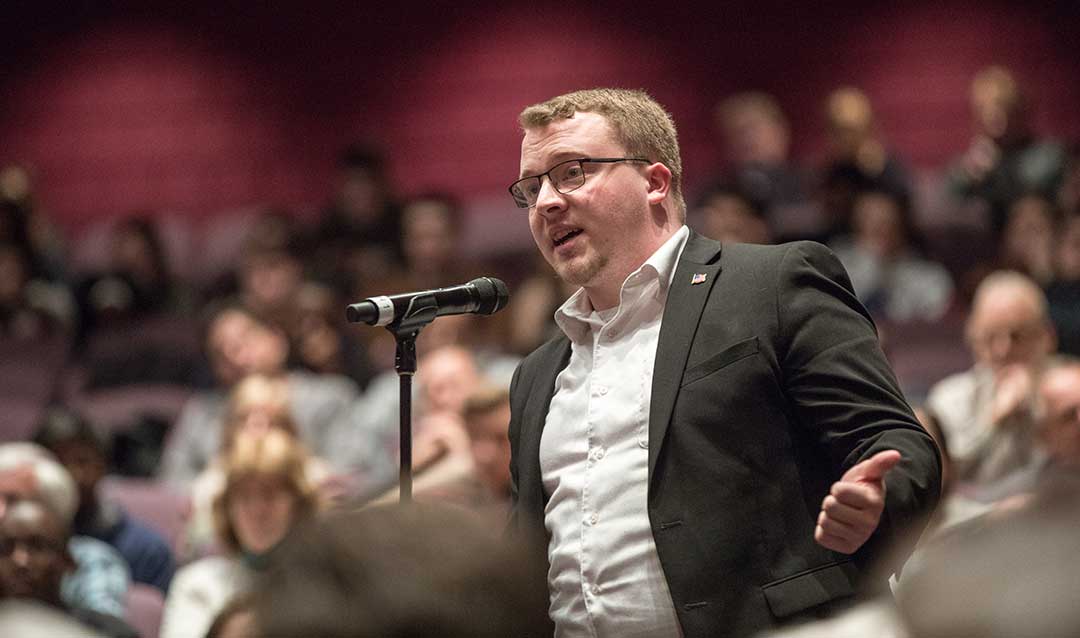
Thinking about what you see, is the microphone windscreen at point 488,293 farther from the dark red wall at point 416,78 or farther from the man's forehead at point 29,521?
the dark red wall at point 416,78

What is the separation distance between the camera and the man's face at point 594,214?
7.49ft

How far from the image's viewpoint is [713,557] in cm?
200

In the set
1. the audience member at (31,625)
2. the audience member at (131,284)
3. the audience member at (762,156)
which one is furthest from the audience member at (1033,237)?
the audience member at (31,625)

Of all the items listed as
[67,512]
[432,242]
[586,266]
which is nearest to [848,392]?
[586,266]

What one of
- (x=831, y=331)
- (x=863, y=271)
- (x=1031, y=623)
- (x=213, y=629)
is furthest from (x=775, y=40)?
(x=1031, y=623)

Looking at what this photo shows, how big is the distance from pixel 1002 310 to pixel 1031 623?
379cm

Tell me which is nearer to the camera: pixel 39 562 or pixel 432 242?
pixel 39 562

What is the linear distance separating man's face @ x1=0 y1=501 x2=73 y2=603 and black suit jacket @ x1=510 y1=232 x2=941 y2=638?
1799 mm

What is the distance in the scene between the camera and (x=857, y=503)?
176 cm

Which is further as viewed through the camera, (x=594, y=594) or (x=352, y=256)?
(x=352, y=256)

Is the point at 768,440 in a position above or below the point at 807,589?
above

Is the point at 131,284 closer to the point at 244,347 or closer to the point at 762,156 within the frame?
the point at 244,347

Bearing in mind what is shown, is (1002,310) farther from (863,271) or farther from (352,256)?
Result: (352,256)

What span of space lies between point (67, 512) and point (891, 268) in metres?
3.35
